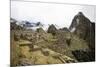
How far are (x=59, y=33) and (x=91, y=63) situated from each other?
62 cm

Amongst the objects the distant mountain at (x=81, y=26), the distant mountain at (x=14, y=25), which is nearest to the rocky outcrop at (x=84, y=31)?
the distant mountain at (x=81, y=26)

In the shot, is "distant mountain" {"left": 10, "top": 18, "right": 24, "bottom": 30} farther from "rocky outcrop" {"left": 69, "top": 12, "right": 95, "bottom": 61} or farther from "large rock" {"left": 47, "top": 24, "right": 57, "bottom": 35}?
"rocky outcrop" {"left": 69, "top": 12, "right": 95, "bottom": 61}

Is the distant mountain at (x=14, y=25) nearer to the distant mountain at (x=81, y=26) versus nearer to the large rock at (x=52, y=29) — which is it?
the large rock at (x=52, y=29)

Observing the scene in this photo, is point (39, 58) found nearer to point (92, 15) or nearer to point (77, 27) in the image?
point (77, 27)

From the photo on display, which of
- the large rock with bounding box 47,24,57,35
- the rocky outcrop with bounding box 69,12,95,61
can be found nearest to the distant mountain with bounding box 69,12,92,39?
the rocky outcrop with bounding box 69,12,95,61

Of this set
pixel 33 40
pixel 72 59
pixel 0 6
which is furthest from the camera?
pixel 72 59

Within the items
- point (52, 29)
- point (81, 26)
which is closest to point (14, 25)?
point (52, 29)

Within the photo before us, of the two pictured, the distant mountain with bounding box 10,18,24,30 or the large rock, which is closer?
the distant mountain with bounding box 10,18,24,30

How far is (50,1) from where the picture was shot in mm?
2293

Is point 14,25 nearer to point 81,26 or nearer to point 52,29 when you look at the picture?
point 52,29

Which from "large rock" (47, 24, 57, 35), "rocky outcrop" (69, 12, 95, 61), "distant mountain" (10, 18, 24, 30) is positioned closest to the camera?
"distant mountain" (10, 18, 24, 30)

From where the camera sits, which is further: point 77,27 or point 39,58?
point 77,27

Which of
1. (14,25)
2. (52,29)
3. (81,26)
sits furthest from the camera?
(81,26)
